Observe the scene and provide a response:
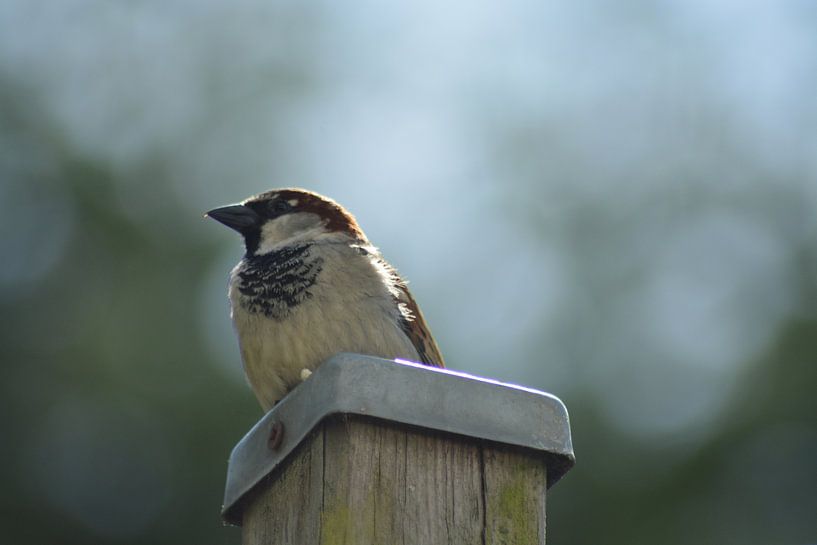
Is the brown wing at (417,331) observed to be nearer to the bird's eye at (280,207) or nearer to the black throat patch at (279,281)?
the black throat patch at (279,281)

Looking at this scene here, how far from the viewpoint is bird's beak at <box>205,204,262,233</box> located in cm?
346

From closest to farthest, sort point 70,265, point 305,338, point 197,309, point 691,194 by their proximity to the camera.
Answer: point 305,338, point 197,309, point 70,265, point 691,194

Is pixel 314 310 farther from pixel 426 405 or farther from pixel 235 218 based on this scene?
pixel 426 405

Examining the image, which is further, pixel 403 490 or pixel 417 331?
pixel 417 331

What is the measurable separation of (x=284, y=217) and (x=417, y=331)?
1.98 ft

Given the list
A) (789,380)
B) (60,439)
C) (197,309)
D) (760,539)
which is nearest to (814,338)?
(789,380)

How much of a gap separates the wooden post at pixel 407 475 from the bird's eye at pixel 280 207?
1.70 meters

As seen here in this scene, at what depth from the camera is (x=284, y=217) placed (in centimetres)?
346

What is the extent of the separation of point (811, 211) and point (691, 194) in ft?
2.52

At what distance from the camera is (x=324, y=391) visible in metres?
1.75

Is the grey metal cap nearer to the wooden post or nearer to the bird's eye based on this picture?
the wooden post

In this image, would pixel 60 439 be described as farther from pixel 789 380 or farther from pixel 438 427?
pixel 438 427

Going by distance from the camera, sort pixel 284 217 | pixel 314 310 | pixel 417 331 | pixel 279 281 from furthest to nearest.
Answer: pixel 284 217
pixel 417 331
pixel 279 281
pixel 314 310

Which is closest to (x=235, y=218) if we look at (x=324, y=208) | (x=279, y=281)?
(x=324, y=208)
